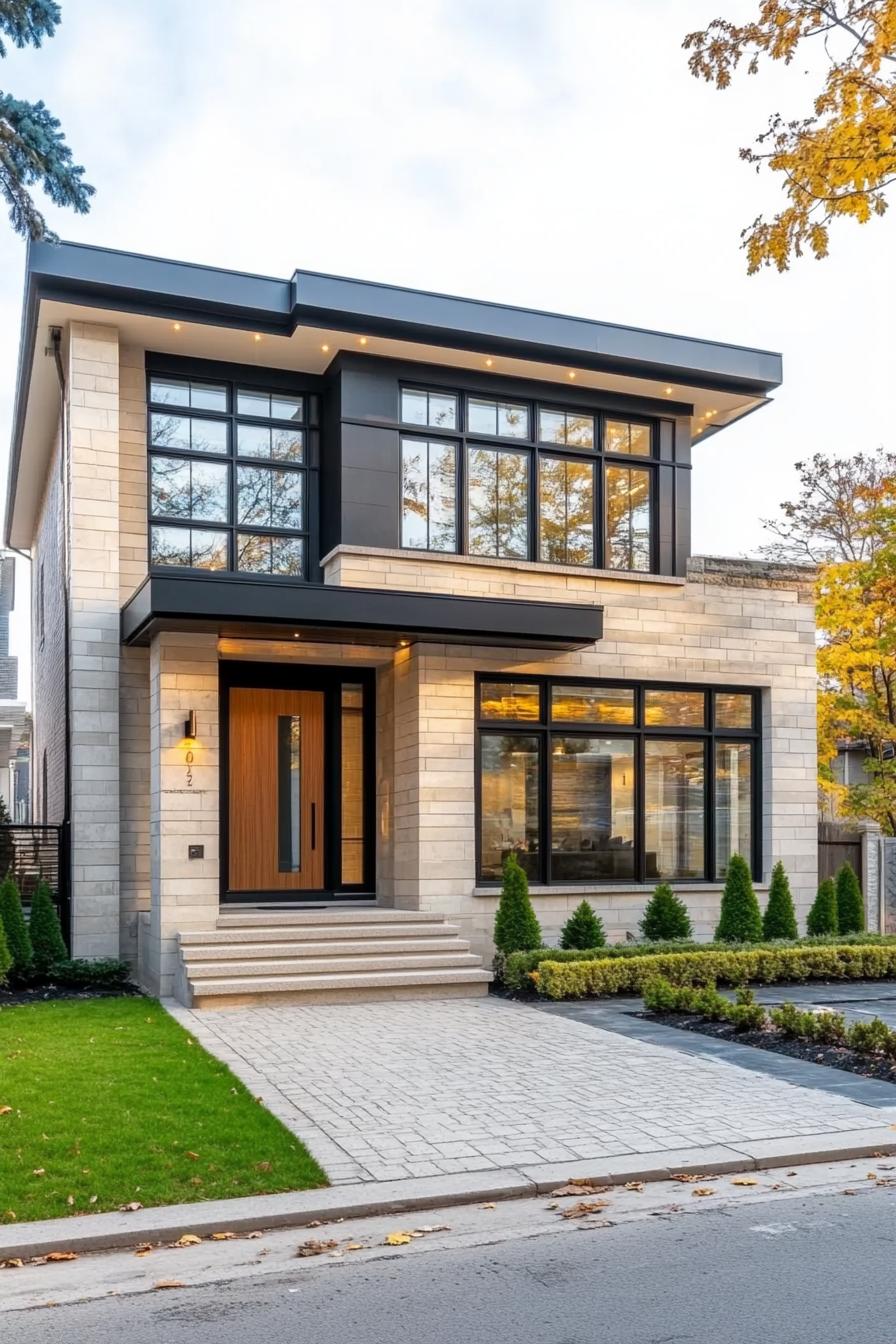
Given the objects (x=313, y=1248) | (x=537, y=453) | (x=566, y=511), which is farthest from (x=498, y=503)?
(x=313, y=1248)

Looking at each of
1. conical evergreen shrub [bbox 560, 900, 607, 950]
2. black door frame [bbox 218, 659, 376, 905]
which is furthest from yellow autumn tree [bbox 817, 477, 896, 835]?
black door frame [bbox 218, 659, 376, 905]

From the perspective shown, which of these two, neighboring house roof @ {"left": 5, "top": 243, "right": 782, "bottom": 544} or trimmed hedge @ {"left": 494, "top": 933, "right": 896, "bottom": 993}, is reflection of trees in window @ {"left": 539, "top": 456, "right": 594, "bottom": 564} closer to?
neighboring house roof @ {"left": 5, "top": 243, "right": 782, "bottom": 544}

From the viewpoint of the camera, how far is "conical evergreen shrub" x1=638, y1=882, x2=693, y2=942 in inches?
555

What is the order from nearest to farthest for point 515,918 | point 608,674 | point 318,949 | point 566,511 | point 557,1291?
point 557,1291, point 318,949, point 515,918, point 608,674, point 566,511

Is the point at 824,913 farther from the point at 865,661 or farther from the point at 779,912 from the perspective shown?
the point at 865,661

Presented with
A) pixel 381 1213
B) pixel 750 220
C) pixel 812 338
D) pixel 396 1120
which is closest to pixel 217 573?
pixel 750 220

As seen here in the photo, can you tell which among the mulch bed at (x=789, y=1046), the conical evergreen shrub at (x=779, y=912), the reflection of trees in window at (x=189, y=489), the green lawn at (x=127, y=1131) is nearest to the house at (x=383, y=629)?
the reflection of trees in window at (x=189, y=489)

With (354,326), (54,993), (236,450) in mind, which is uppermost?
(354,326)

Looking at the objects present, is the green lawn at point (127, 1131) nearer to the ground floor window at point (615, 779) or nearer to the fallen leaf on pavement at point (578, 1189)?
the fallen leaf on pavement at point (578, 1189)

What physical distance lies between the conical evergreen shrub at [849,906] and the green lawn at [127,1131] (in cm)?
898

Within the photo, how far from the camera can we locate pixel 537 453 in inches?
600

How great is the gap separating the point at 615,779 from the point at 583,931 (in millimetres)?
2168

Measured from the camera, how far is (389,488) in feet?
47.1

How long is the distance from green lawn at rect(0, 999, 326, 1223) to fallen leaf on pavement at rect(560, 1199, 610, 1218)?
4.13 ft
